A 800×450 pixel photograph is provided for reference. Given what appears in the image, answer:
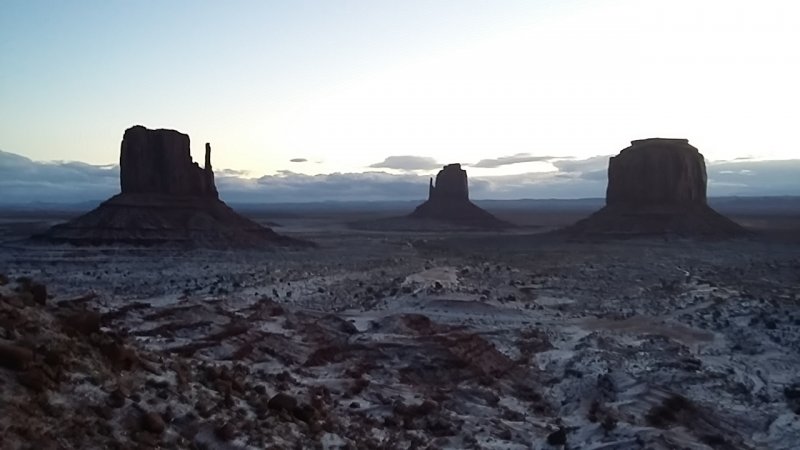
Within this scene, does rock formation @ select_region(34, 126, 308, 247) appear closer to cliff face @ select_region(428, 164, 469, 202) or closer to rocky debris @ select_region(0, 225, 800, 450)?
rocky debris @ select_region(0, 225, 800, 450)

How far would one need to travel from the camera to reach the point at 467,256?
170 feet

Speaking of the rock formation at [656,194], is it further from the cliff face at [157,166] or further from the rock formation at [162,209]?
the cliff face at [157,166]

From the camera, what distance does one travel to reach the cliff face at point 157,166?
6209 cm

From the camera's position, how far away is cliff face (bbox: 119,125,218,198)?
62.1m

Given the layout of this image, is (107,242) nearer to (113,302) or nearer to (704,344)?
(113,302)

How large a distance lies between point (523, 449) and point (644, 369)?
728 centimetres

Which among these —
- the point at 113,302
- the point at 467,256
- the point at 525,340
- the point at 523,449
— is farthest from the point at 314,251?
the point at 523,449

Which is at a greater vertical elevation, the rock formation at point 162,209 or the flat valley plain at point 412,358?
the rock formation at point 162,209

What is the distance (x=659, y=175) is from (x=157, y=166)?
49.5 meters

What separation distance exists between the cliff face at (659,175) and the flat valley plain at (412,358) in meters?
33.0

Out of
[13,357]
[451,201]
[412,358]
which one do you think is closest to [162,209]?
[412,358]

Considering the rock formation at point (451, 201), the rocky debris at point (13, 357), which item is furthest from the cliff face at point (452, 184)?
the rocky debris at point (13, 357)

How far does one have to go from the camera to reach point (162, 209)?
193ft

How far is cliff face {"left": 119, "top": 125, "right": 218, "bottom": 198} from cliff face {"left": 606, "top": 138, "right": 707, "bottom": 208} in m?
43.7
